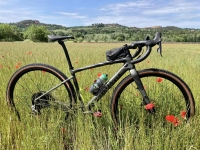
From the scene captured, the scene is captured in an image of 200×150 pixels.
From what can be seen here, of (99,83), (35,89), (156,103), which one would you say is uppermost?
(99,83)

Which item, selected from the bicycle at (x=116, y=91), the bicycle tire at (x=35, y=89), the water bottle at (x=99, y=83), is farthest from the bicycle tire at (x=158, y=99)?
the bicycle tire at (x=35, y=89)

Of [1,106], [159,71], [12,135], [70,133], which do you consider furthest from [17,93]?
[159,71]

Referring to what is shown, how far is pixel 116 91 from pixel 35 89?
1215 mm

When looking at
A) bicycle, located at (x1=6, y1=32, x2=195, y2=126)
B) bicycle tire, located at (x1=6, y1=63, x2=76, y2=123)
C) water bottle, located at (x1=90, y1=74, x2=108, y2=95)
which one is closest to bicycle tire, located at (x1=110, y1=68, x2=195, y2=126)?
bicycle, located at (x1=6, y1=32, x2=195, y2=126)

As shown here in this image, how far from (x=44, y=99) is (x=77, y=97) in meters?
0.47

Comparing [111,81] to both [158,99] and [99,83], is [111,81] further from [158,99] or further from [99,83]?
[158,99]

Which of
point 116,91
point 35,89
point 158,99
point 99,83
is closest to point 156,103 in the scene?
point 158,99

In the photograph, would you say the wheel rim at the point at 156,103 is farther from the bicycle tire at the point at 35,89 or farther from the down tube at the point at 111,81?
the bicycle tire at the point at 35,89

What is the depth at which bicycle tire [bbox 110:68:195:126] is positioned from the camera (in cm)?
Result: 224

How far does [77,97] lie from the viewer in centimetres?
249

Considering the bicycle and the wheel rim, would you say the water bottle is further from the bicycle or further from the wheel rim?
the wheel rim

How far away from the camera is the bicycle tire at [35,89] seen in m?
2.62

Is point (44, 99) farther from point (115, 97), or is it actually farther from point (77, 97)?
point (115, 97)

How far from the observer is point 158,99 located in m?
2.66
